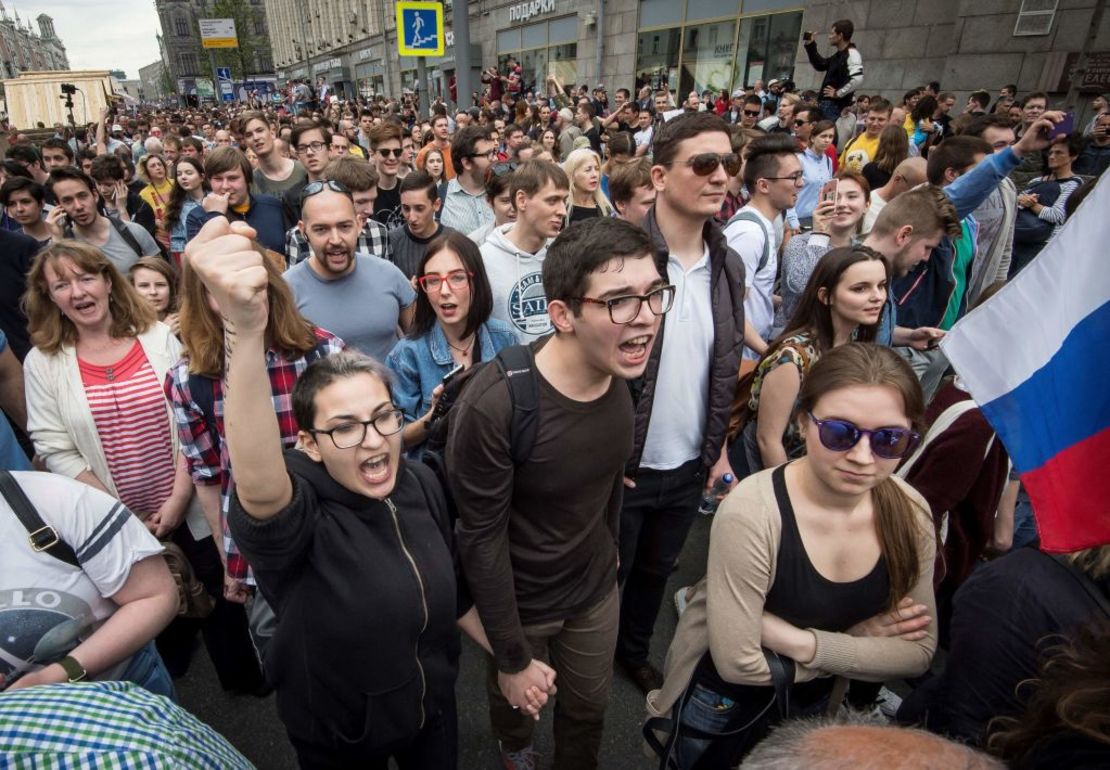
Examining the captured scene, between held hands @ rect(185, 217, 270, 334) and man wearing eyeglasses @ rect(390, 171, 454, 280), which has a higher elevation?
held hands @ rect(185, 217, 270, 334)

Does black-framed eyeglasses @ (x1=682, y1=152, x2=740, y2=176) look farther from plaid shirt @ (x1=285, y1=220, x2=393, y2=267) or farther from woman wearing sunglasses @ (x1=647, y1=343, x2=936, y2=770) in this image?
plaid shirt @ (x1=285, y1=220, x2=393, y2=267)

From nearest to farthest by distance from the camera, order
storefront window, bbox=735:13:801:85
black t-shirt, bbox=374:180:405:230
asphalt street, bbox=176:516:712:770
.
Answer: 1. asphalt street, bbox=176:516:712:770
2. black t-shirt, bbox=374:180:405:230
3. storefront window, bbox=735:13:801:85

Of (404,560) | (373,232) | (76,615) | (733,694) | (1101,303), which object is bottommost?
(733,694)

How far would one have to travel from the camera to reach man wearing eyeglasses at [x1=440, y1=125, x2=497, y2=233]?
500 centimetres

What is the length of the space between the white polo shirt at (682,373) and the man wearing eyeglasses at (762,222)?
101 centimetres

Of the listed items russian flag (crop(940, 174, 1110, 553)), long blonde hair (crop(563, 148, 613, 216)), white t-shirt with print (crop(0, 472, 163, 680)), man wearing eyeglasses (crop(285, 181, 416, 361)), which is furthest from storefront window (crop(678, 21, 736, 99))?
white t-shirt with print (crop(0, 472, 163, 680))

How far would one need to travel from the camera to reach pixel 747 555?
168cm

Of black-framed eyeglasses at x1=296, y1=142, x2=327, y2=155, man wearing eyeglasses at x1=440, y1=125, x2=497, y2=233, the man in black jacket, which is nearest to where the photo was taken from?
man wearing eyeglasses at x1=440, y1=125, x2=497, y2=233

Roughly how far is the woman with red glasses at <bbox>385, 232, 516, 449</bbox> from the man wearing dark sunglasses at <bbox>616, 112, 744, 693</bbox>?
30.0 inches

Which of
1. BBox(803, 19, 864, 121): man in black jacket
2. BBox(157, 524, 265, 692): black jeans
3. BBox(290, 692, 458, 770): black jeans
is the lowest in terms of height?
BBox(157, 524, 265, 692): black jeans

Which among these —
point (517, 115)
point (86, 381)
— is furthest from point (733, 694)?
point (517, 115)

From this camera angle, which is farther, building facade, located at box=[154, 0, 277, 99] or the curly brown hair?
building facade, located at box=[154, 0, 277, 99]

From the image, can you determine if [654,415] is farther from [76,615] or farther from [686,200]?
[76,615]

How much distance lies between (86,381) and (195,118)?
24.0m
